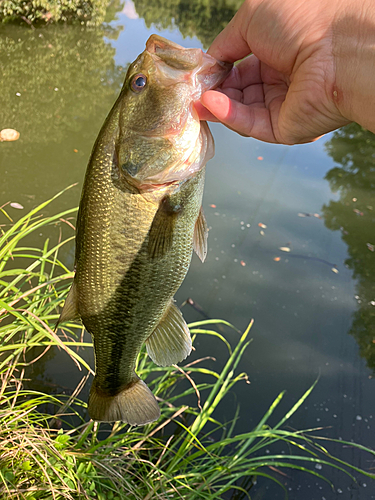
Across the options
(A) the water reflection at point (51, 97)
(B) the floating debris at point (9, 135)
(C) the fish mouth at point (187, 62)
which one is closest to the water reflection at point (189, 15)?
(A) the water reflection at point (51, 97)

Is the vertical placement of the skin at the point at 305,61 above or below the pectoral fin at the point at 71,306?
above

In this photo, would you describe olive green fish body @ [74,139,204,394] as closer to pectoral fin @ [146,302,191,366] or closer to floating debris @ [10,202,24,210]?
pectoral fin @ [146,302,191,366]

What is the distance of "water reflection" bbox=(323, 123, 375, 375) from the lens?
161 inches

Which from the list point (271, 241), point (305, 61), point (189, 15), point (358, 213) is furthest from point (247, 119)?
point (189, 15)

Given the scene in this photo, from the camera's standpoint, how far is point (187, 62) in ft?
4.73

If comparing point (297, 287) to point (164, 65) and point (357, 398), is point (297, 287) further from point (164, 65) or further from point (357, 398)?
point (164, 65)

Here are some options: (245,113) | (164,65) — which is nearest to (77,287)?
(164,65)

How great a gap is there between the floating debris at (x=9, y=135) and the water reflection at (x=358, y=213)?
14.1 feet

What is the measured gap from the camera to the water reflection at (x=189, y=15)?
1262 cm

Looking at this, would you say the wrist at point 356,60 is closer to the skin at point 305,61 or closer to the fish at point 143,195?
the skin at point 305,61

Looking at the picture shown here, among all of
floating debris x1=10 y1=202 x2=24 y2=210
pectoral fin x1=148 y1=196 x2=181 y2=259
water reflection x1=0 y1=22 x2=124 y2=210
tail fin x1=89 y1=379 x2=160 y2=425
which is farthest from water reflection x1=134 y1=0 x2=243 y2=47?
tail fin x1=89 y1=379 x2=160 y2=425

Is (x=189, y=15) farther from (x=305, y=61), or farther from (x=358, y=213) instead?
(x=305, y=61)

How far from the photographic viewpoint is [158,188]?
4.82 ft

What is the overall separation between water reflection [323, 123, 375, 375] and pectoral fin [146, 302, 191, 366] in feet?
9.10
